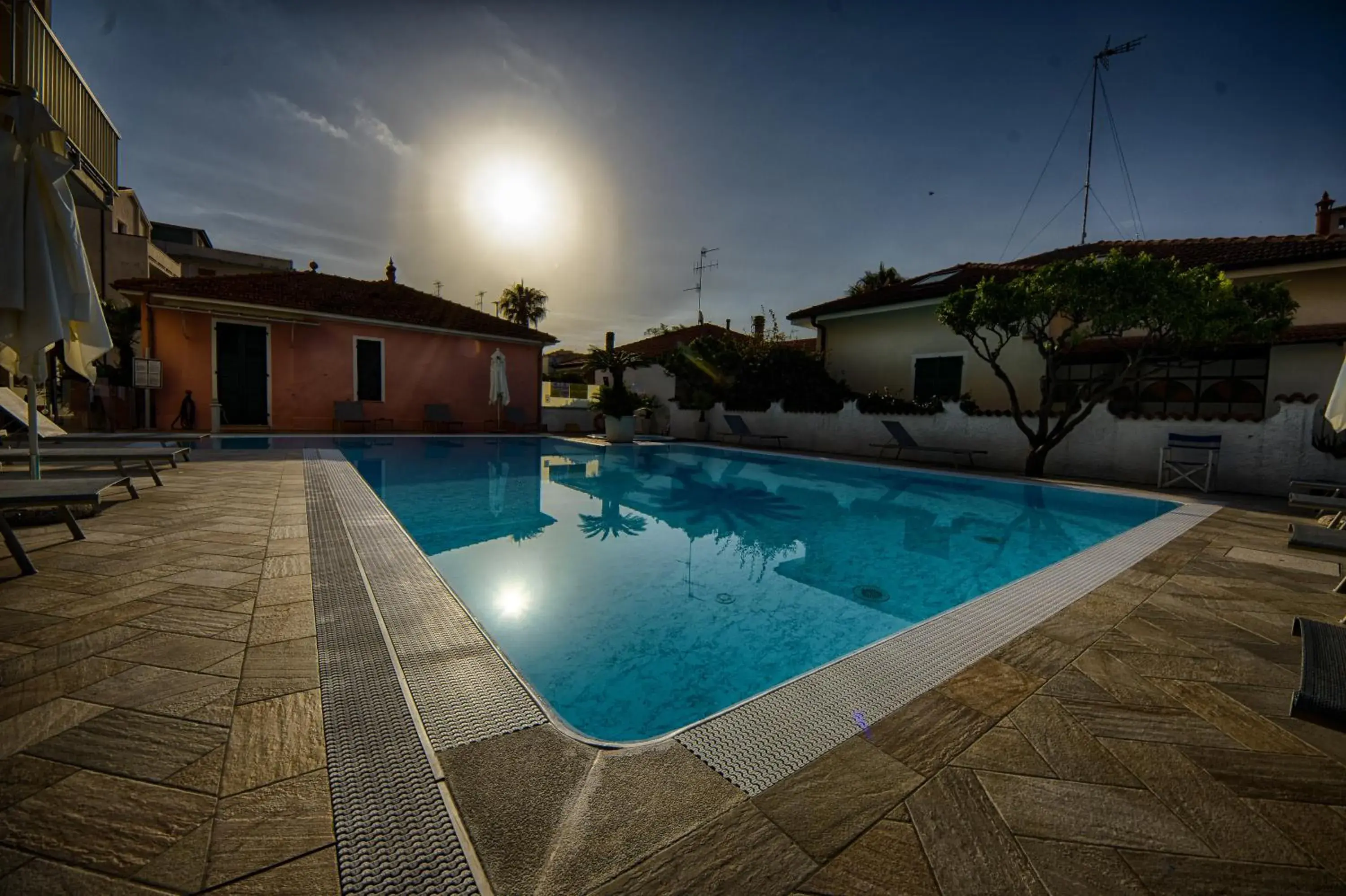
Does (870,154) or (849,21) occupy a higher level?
(849,21)

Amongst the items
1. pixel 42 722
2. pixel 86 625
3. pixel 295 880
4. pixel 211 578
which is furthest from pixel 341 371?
pixel 295 880

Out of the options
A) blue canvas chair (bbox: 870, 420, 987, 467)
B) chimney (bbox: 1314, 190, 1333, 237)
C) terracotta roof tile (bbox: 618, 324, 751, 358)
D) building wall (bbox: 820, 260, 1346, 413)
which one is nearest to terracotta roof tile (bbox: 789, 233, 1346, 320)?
chimney (bbox: 1314, 190, 1333, 237)

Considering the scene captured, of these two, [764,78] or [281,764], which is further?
[764,78]

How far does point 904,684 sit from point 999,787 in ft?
2.11

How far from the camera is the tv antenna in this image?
2720cm

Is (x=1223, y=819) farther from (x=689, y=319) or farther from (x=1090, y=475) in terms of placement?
(x=689, y=319)

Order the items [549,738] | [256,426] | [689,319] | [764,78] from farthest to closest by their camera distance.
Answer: [689,319]
[256,426]
[764,78]
[549,738]

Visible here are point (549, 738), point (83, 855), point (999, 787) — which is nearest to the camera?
point (83, 855)

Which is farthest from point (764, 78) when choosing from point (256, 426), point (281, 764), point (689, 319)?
point (689, 319)

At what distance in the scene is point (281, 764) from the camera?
5.18 ft

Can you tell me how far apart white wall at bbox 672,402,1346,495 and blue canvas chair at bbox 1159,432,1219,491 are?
11.4 inches

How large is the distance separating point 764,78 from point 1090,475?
33.2 ft

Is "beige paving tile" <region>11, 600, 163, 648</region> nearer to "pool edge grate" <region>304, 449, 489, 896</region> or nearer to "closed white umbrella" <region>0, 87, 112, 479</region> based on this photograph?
"pool edge grate" <region>304, 449, 489, 896</region>

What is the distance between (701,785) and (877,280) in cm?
2626
